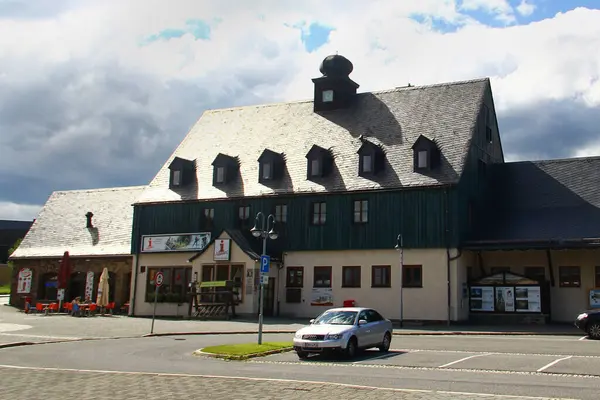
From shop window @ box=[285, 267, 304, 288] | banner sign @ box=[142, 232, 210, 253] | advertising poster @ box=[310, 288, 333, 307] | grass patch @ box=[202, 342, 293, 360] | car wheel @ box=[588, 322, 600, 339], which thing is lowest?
grass patch @ box=[202, 342, 293, 360]

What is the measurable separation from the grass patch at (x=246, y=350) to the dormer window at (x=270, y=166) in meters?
19.8

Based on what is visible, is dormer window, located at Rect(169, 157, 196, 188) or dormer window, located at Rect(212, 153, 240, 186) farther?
dormer window, located at Rect(169, 157, 196, 188)

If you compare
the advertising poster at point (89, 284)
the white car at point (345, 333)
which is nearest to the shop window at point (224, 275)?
the advertising poster at point (89, 284)

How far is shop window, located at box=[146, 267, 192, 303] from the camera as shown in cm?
4125

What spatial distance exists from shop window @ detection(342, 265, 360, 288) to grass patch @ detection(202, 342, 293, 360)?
15266 mm

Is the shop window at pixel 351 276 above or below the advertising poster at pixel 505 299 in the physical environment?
above

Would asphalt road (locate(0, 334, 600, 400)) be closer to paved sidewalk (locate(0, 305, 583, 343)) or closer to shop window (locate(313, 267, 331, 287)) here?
paved sidewalk (locate(0, 305, 583, 343))

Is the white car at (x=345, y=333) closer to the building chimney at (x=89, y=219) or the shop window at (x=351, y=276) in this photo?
the shop window at (x=351, y=276)

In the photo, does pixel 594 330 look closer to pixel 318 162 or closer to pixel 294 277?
pixel 294 277

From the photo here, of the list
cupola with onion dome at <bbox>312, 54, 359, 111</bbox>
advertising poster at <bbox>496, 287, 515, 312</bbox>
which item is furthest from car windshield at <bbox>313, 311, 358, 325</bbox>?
cupola with onion dome at <bbox>312, 54, 359, 111</bbox>

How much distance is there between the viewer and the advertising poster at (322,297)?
3747cm

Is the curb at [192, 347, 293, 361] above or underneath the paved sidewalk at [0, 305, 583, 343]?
underneath

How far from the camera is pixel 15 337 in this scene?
85.7 feet

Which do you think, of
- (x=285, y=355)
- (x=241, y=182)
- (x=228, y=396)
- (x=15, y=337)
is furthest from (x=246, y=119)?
(x=228, y=396)
